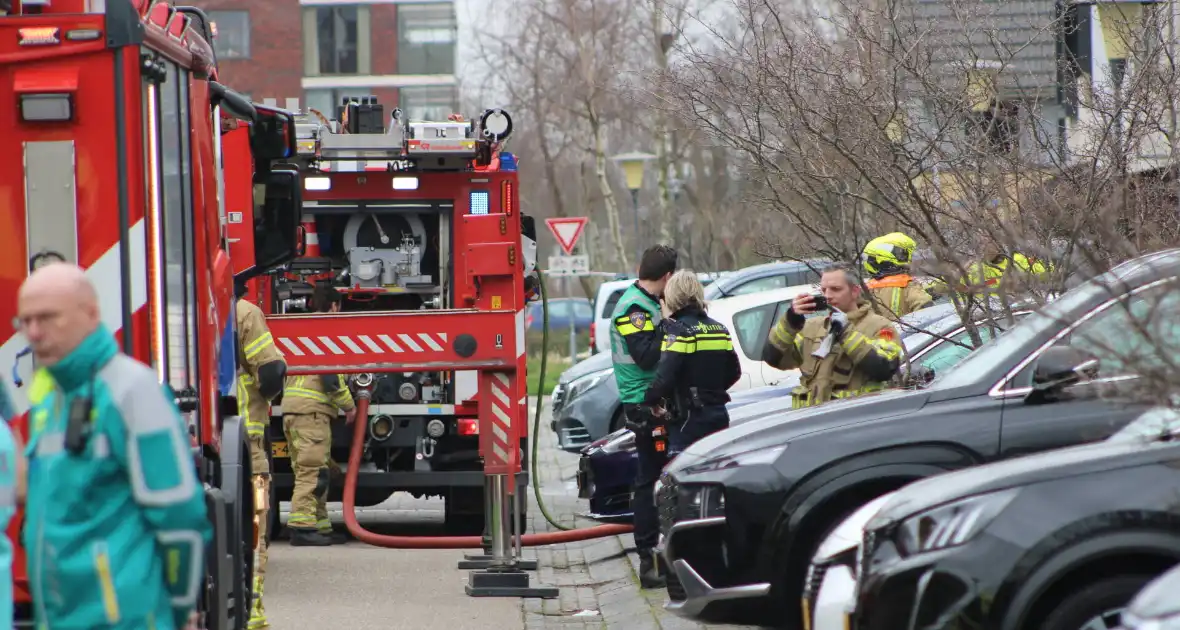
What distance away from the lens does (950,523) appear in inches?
207

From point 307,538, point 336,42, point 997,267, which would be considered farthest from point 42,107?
point 336,42

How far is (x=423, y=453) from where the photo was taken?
1199cm

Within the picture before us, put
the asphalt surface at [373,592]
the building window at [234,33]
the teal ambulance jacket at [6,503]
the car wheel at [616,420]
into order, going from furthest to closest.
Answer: the building window at [234,33] → the car wheel at [616,420] → the asphalt surface at [373,592] → the teal ambulance jacket at [6,503]

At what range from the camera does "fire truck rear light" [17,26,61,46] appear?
5.02 m

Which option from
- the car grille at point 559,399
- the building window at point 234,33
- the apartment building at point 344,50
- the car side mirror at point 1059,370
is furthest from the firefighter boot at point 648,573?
the building window at point 234,33

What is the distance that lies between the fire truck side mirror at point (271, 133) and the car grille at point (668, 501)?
7.43 ft

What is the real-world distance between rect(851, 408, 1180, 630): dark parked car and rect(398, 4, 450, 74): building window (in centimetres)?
5265

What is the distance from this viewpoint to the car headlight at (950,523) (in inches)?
205

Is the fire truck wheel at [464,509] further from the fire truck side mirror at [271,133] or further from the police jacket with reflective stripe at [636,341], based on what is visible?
the fire truck side mirror at [271,133]

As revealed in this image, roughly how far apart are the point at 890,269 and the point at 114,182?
5459 millimetres

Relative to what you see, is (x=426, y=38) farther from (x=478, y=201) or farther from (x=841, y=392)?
(x=841, y=392)

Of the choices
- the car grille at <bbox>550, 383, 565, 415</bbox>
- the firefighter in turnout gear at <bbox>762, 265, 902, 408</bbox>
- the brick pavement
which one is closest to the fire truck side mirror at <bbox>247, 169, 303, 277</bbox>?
the brick pavement

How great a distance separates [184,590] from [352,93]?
55432mm

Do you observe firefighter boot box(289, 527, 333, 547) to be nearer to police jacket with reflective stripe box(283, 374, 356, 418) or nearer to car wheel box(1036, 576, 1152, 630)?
police jacket with reflective stripe box(283, 374, 356, 418)
